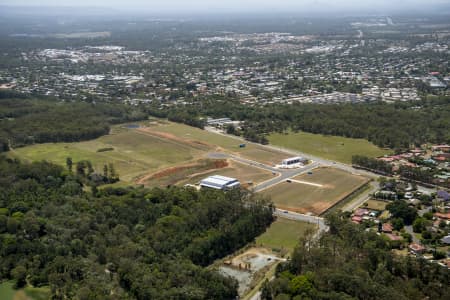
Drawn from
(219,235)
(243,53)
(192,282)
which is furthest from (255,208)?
(243,53)

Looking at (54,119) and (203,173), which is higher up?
(54,119)

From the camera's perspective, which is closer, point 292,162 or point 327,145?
point 292,162

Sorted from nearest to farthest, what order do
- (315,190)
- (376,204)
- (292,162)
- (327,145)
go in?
(376,204) → (315,190) → (292,162) → (327,145)

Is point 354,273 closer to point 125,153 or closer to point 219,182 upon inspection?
point 219,182

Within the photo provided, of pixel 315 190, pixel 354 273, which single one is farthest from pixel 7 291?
pixel 315 190

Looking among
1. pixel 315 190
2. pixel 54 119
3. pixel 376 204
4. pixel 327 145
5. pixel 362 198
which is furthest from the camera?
pixel 54 119

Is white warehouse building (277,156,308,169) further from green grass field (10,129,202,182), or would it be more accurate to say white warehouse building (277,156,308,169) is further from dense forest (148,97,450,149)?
green grass field (10,129,202,182)

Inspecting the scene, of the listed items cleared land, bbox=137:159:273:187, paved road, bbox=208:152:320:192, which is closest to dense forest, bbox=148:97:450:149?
paved road, bbox=208:152:320:192

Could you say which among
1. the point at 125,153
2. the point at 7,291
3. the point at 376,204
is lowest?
the point at 7,291
